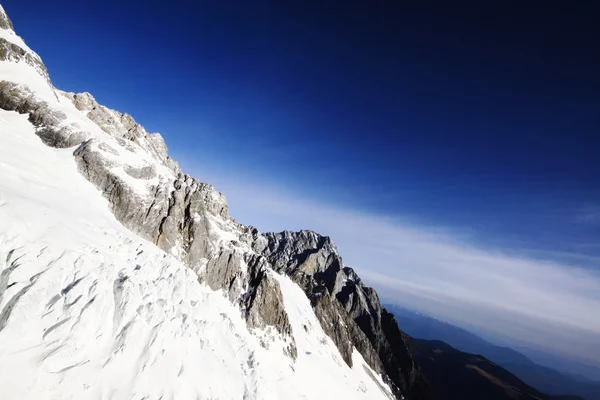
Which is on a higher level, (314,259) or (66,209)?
(314,259)

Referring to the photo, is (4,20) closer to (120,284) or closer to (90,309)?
(120,284)

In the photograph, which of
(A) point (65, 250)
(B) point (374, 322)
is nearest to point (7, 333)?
(A) point (65, 250)

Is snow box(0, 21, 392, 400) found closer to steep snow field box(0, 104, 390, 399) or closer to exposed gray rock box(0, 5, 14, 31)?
steep snow field box(0, 104, 390, 399)

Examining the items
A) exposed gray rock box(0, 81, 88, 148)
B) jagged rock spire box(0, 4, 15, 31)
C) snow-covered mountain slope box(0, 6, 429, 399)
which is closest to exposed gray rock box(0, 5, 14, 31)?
jagged rock spire box(0, 4, 15, 31)

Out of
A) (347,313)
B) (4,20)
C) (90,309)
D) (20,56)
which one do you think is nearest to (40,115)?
(20,56)

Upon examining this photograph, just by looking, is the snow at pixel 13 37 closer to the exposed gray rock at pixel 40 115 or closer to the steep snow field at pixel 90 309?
the exposed gray rock at pixel 40 115

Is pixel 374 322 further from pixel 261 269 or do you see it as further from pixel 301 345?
pixel 261 269
